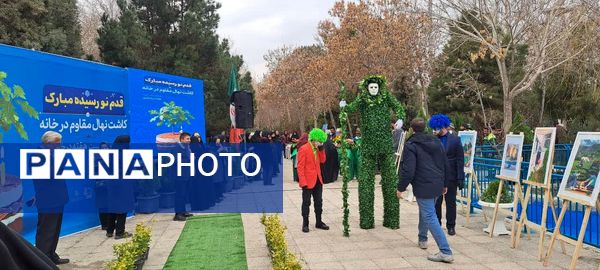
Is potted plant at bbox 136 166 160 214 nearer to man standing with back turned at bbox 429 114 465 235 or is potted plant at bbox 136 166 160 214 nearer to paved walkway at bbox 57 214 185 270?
paved walkway at bbox 57 214 185 270

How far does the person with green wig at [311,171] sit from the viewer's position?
25.1ft

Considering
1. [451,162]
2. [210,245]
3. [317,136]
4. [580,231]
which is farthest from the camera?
[317,136]

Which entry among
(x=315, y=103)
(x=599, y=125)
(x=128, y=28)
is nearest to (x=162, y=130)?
(x=128, y=28)

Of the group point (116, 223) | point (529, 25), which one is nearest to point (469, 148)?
point (116, 223)

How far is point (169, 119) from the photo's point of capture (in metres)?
10.7

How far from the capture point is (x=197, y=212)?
10.3 meters

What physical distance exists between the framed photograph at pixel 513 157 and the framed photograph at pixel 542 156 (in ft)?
0.97

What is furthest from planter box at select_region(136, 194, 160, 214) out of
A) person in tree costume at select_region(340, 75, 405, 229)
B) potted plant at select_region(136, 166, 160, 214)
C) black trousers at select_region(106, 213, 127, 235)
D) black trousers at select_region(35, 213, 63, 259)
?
person in tree costume at select_region(340, 75, 405, 229)

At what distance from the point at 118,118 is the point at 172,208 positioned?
2.24 metres

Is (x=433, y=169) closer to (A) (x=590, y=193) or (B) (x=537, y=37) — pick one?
(A) (x=590, y=193)

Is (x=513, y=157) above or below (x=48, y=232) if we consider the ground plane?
above

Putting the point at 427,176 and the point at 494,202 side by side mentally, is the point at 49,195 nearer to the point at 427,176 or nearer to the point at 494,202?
the point at 427,176

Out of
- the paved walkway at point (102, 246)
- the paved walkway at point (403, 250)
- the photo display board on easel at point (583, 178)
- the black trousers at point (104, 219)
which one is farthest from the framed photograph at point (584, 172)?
the black trousers at point (104, 219)

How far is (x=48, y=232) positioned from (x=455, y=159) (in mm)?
5422
